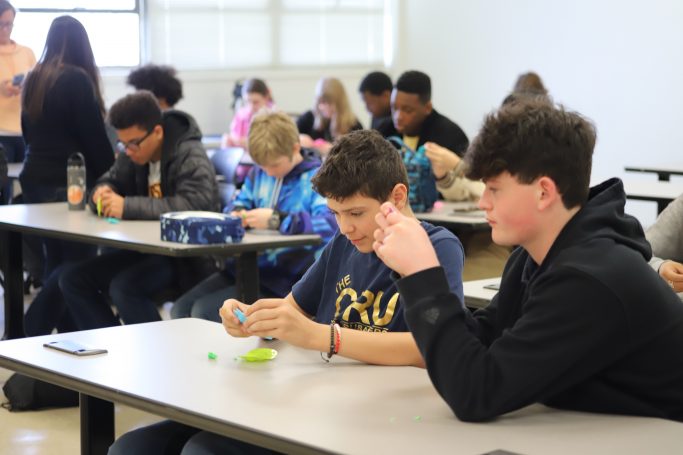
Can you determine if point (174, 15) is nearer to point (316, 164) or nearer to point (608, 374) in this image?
point (316, 164)

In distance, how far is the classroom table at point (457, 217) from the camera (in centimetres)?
409

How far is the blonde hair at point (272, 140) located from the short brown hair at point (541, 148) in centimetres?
→ 216

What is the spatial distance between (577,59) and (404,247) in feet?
23.7

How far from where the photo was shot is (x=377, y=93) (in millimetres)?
6613

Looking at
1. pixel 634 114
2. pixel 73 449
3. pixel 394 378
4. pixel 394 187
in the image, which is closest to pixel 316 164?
pixel 73 449

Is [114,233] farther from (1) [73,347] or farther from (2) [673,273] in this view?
(2) [673,273]

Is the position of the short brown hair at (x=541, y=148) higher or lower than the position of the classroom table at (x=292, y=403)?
higher

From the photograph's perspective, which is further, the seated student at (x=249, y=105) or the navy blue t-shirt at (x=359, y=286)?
the seated student at (x=249, y=105)

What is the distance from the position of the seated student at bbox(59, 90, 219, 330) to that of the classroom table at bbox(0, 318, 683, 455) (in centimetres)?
181

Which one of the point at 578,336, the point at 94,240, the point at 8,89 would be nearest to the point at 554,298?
the point at 578,336

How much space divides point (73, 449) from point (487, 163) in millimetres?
2282

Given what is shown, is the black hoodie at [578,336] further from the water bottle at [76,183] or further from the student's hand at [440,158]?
the water bottle at [76,183]

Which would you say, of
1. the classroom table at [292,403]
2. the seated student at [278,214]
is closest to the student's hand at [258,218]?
the seated student at [278,214]

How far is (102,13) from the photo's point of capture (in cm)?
820
